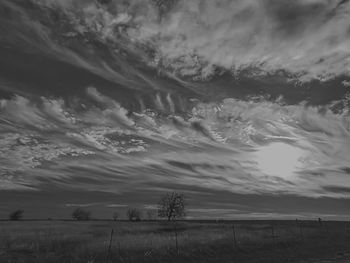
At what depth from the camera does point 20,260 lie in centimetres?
2103

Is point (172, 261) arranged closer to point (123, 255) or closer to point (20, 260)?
point (123, 255)

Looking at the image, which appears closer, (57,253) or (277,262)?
(57,253)

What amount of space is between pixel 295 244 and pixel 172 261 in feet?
62.2

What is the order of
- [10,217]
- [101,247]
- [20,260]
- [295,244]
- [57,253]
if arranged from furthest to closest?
[10,217] → [295,244] → [101,247] → [57,253] → [20,260]

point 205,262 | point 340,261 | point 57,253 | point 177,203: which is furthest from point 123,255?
point 177,203

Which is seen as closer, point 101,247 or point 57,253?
point 57,253

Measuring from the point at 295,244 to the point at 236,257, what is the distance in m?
12.8

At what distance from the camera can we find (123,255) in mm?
23875

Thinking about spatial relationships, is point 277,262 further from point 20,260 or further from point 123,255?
point 20,260

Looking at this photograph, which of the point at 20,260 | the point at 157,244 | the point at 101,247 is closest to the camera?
the point at 20,260

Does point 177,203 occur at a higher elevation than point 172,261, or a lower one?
higher

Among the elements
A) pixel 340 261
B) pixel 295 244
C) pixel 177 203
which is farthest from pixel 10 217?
pixel 340 261

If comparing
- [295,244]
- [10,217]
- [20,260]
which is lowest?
[20,260]

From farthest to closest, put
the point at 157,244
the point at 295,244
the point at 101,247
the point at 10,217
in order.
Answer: the point at 10,217
the point at 295,244
the point at 157,244
the point at 101,247
